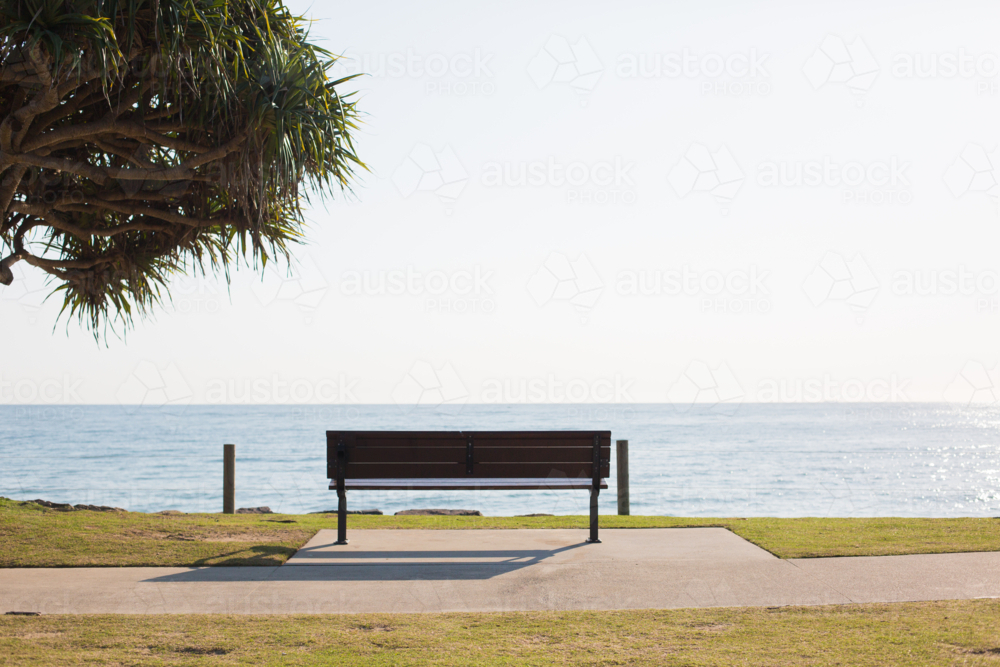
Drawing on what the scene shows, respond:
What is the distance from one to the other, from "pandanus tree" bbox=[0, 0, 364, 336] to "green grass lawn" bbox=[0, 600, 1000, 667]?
375cm

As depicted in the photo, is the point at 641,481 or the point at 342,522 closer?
the point at 342,522

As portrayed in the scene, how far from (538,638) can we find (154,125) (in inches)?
216

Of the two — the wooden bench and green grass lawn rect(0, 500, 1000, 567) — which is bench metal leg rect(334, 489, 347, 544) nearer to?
the wooden bench

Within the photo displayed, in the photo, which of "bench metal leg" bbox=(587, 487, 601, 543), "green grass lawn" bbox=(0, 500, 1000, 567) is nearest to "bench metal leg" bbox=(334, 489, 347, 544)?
"green grass lawn" bbox=(0, 500, 1000, 567)

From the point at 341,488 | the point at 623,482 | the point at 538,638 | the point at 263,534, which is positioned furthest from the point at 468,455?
the point at 623,482

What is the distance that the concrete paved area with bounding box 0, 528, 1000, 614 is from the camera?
427 cm

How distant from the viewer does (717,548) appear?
230 inches

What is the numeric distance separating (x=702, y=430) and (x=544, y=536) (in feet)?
188

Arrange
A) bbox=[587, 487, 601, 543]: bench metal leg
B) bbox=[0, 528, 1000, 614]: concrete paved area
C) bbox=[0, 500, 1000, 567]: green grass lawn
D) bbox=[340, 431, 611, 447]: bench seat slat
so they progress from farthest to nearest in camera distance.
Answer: bbox=[340, 431, 611, 447]: bench seat slat < bbox=[587, 487, 601, 543]: bench metal leg < bbox=[0, 500, 1000, 567]: green grass lawn < bbox=[0, 528, 1000, 614]: concrete paved area

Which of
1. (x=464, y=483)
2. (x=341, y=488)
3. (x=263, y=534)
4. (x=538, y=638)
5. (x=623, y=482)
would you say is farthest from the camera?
(x=623, y=482)

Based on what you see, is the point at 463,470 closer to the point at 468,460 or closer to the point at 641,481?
the point at 468,460

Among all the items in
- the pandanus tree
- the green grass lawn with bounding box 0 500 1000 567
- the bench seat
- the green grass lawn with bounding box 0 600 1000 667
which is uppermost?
the pandanus tree

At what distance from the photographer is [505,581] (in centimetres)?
482

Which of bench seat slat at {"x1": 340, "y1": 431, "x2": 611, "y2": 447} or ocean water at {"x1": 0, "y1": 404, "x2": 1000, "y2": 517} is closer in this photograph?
bench seat slat at {"x1": 340, "y1": 431, "x2": 611, "y2": 447}
